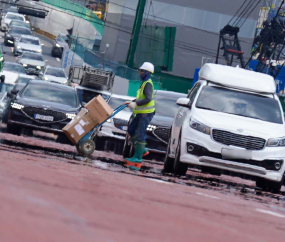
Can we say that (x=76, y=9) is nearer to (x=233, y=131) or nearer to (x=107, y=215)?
(x=233, y=131)

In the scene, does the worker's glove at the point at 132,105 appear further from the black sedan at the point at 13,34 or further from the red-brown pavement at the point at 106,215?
the black sedan at the point at 13,34

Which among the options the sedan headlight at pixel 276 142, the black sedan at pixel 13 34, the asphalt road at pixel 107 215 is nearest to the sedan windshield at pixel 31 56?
the black sedan at pixel 13 34

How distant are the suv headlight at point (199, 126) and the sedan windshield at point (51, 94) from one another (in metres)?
6.34

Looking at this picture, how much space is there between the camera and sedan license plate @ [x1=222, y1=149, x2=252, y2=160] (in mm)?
11328

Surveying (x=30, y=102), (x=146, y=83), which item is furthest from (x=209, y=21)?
(x=146, y=83)

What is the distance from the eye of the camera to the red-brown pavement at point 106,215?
368 cm

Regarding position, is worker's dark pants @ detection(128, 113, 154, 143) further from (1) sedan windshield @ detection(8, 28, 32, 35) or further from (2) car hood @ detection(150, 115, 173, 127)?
(1) sedan windshield @ detection(8, 28, 32, 35)

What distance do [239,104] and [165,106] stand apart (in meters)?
4.87

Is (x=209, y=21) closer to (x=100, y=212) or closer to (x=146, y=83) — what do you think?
(x=146, y=83)

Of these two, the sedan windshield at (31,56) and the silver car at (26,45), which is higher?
the silver car at (26,45)

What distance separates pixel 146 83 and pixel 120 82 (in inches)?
1113

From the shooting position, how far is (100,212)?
4.54 metres

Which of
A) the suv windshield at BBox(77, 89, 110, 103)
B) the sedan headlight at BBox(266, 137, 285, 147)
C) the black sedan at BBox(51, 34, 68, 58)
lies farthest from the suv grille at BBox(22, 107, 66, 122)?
the black sedan at BBox(51, 34, 68, 58)

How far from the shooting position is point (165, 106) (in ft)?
56.1
